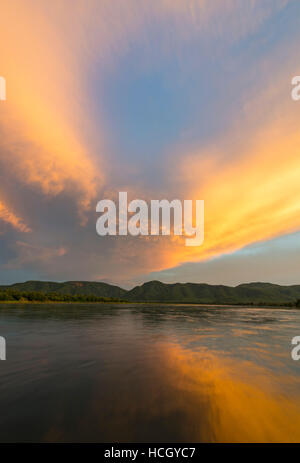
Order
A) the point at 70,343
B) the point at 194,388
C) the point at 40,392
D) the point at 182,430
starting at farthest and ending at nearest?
the point at 70,343
the point at 194,388
the point at 40,392
the point at 182,430

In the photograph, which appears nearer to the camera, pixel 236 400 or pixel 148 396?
pixel 236 400

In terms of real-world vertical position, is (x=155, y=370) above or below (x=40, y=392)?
below

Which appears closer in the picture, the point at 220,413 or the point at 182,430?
the point at 182,430

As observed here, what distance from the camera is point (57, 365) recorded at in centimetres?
1499

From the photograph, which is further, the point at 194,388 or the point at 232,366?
the point at 232,366
